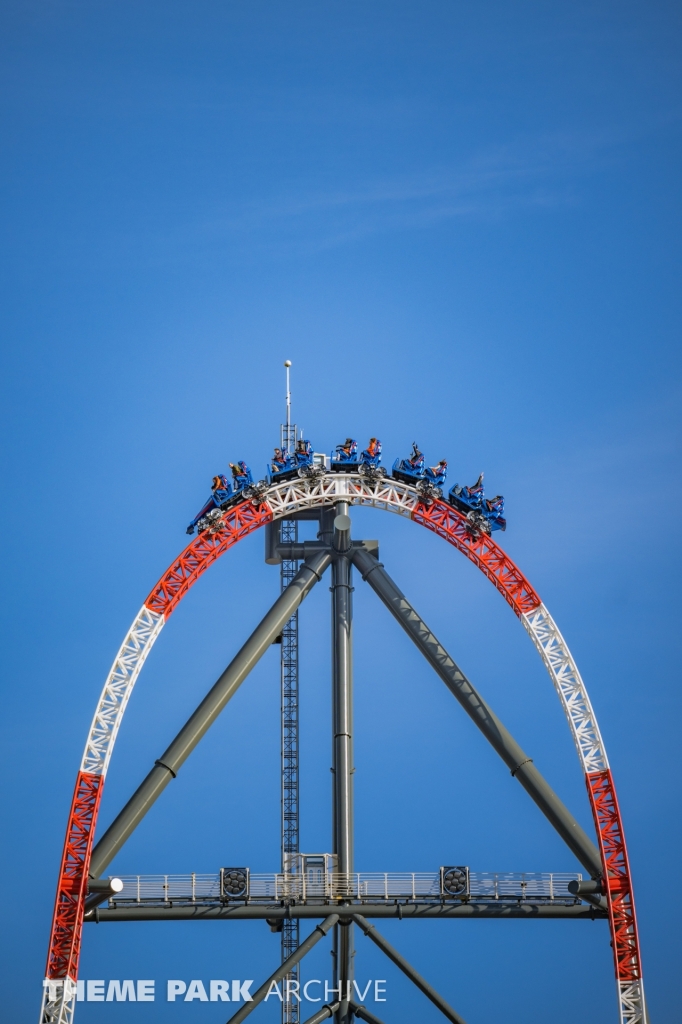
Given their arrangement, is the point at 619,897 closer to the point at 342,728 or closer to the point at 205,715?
the point at 342,728

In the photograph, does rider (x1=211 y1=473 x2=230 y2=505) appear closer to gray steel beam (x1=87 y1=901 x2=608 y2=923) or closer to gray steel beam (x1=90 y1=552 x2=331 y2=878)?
gray steel beam (x1=90 y1=552 x2=331 y2=878)

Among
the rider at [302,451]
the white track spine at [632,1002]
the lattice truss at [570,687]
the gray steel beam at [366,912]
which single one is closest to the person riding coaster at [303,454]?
the rider at [302,451]

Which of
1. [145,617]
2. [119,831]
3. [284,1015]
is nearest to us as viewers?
[119,831]

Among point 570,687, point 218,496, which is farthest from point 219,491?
point 570,687

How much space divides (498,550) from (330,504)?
8999 millimetres

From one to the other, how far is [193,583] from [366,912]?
18701 millimetres

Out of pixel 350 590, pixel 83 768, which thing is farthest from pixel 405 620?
pixel 83 768

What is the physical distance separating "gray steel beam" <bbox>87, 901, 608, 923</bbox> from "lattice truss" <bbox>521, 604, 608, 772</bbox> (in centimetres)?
704

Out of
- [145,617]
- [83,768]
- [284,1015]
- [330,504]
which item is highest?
[330,504]

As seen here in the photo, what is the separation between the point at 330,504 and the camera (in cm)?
9444

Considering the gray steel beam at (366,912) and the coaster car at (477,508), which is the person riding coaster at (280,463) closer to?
the coaster car at (477,508)

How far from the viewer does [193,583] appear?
9194cm

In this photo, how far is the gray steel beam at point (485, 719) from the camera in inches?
3420

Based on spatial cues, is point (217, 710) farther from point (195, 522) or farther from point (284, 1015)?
point (284, 1015)
